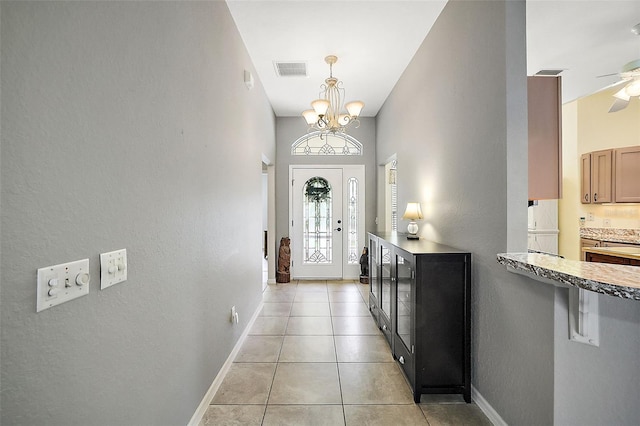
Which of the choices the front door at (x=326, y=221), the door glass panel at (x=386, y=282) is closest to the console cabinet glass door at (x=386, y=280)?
the door glass panel at (x=386, y=282)

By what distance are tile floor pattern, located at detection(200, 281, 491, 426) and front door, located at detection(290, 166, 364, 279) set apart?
195cm

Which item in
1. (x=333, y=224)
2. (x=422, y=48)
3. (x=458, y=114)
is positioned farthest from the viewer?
(x=333, y=224)

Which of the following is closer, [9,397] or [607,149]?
[9,397]

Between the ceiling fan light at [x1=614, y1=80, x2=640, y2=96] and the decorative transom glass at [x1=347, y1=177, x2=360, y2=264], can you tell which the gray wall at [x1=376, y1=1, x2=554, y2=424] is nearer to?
the ceiling fan light at [x1=614, y1=80, x2=640, y2=96]

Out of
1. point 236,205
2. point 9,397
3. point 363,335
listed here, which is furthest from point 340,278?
point 9,397

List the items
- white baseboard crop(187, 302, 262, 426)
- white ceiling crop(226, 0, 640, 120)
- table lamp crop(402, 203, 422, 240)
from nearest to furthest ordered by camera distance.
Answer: white baseboard crop(187, 302, 262, 426), white ceiling crop(226, 0, 640, 120), table lamp crop(402, 203, 422, 240)

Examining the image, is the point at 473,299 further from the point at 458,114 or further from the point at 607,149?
the point at 607,149

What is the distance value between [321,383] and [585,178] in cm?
500

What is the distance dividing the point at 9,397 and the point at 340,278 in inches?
199

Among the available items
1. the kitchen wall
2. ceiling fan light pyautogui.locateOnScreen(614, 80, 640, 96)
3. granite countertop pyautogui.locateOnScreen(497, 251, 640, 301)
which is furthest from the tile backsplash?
granite countertop pyautogui.locateOnScreen(497, 251, 640, 301)

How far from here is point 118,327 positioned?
1146mm

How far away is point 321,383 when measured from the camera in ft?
7.48

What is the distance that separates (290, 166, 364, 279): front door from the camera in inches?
218

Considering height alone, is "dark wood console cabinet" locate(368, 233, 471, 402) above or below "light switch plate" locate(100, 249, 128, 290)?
below
